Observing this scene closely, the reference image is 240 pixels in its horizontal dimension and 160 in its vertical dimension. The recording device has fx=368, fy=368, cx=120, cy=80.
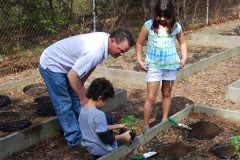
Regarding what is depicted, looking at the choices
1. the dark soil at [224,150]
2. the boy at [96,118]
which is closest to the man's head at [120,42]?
the boy at [96,118]

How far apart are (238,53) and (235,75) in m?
2.19

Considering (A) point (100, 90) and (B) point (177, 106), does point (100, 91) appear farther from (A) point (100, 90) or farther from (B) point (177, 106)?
(B) point (177, 106)

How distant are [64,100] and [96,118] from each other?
2.90 feet

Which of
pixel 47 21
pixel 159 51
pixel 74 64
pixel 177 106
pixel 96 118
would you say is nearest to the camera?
pixel 96 118

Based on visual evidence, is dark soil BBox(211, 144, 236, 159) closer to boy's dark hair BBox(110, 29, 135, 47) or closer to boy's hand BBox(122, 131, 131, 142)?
boy's hand BBox(122, 131, 131, 142)

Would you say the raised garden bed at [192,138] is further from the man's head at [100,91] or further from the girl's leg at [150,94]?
the man's head at [100,91]

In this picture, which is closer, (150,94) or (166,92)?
(150,94)

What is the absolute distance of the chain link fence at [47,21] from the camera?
8.75m

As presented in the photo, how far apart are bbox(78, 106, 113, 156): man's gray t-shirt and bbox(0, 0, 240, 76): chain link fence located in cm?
489

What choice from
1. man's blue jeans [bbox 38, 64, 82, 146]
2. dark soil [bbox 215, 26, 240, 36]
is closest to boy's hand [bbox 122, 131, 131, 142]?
man's blue jeans [bbox 38, 64, 82, 146]

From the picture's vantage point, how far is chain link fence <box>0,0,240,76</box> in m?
8.75

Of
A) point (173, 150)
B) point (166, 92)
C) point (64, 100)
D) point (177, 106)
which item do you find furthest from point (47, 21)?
point (173, 150)

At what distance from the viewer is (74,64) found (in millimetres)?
3803

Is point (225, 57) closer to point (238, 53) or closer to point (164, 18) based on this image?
point (238, 53)
